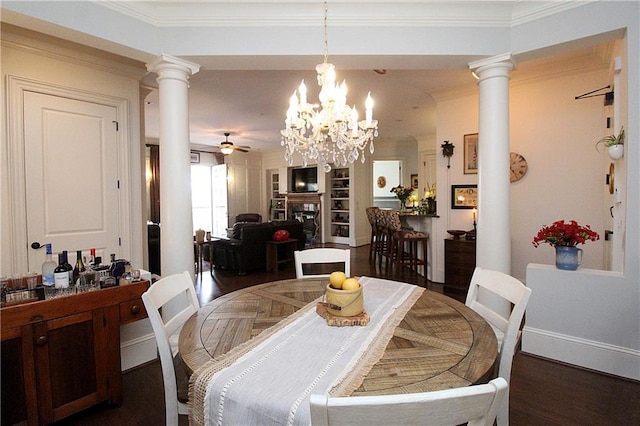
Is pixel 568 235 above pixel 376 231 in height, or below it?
above

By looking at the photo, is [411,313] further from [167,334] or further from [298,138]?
[298,138]

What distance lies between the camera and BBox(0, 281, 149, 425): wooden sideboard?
1679mm

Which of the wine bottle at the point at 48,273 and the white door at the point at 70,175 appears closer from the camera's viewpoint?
the wine bottle at the point at 48,273

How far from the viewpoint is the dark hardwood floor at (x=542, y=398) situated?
1.88 meters

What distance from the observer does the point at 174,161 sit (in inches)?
100.0

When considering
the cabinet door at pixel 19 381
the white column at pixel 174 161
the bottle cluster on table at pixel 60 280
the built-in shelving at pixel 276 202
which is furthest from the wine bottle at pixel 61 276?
the built-in shelving at pixel 276 202

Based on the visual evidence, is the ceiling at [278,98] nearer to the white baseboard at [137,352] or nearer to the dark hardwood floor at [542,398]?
the white baseboard at [137,352]

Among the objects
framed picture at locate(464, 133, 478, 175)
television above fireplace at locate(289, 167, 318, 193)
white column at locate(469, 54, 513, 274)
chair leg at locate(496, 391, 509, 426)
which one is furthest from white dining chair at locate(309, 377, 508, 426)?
television above fireplace at locate(289, 167, 318, 193)

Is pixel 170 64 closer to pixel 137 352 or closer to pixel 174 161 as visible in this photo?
pixel 174 161

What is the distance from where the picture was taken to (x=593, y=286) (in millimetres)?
2375

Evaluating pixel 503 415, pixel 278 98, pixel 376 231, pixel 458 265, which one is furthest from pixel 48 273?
pixel 376 231

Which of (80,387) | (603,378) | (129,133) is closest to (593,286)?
(603,378)

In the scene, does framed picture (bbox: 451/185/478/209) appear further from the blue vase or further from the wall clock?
the blue vase

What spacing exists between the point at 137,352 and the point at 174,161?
5.17ft
